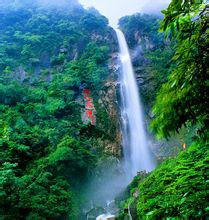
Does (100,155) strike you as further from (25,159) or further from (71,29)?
(71,29)

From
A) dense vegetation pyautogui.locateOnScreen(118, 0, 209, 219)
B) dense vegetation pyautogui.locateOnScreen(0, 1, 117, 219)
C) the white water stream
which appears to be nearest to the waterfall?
the white water stream

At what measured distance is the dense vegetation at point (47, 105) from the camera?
7.66 meters

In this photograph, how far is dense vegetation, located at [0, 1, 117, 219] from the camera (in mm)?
7664

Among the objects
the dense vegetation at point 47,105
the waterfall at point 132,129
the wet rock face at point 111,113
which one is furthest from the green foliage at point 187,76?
the waterfall at point 132,129

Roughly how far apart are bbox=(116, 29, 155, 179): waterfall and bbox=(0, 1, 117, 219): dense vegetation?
194 centimetres

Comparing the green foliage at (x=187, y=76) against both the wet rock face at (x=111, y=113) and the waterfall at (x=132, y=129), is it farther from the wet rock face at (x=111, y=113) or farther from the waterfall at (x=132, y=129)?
the waterfall at (x=132, y=129)

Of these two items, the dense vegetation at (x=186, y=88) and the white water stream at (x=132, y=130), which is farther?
the white water stream at (x=132, y=130)

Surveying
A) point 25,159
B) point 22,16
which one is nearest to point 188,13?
point 25,159

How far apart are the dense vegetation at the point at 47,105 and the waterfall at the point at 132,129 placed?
76.3 inches

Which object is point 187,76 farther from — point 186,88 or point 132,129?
point 132,129

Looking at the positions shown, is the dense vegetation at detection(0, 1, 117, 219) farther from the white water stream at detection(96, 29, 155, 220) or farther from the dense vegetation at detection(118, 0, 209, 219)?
the dense vegetation at detection(118, 0, 209, 219)

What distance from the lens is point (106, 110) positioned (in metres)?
17.0

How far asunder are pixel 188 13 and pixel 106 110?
595 inches

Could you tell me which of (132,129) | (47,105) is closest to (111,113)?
(132,129)
